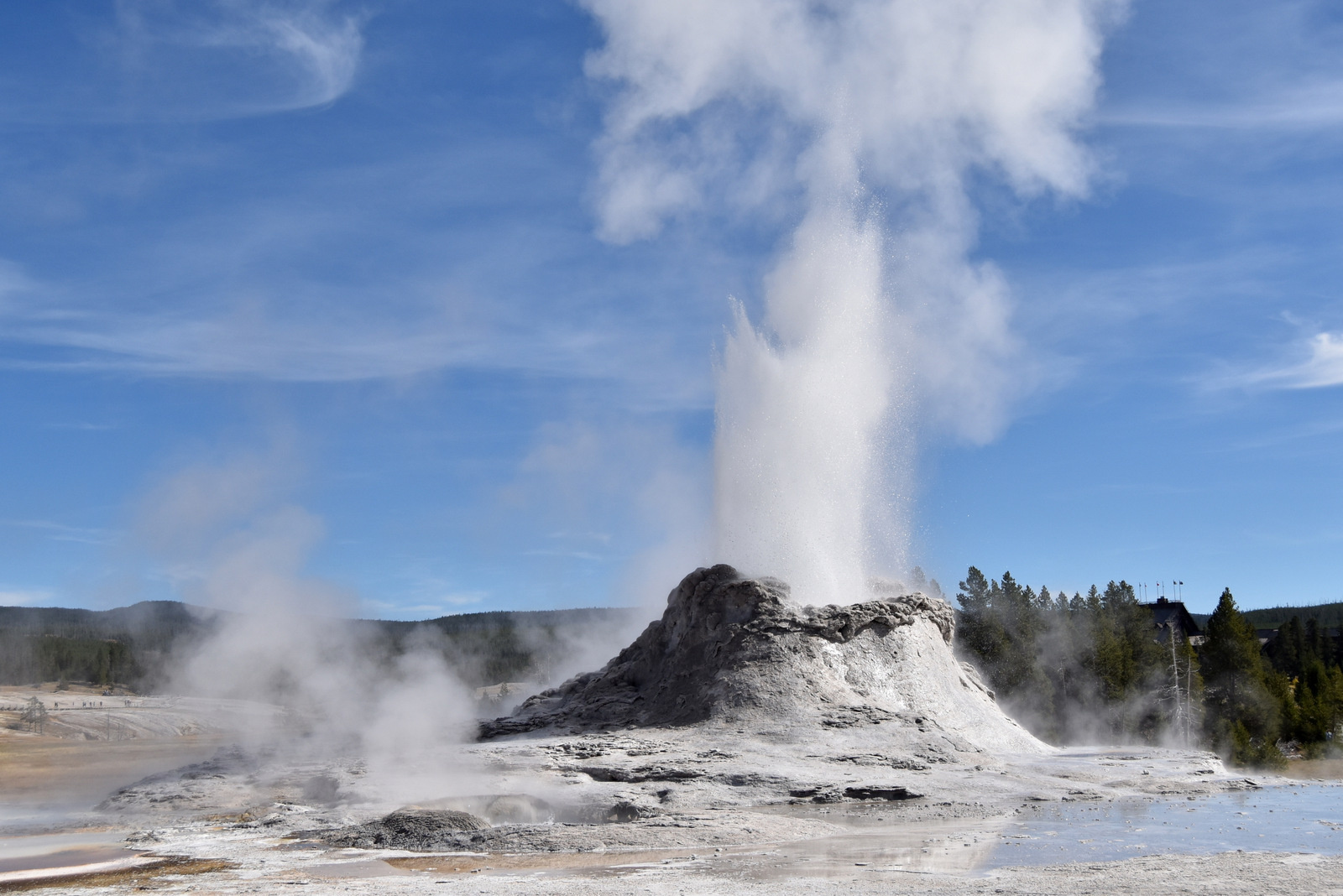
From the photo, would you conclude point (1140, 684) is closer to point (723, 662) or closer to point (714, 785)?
point (723, 662)

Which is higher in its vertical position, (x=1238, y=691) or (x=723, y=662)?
(x=723, y=662)

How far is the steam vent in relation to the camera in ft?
68.7

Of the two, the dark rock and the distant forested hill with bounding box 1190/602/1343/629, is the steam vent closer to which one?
the dark rock

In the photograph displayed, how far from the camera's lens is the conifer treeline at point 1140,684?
43.1 metres

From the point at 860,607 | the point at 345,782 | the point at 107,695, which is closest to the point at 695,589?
the point at 860,607

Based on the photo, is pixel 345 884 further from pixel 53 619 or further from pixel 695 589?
pixel 53 619

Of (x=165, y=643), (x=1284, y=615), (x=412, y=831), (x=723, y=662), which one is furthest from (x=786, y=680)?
(x=1284, y=615)

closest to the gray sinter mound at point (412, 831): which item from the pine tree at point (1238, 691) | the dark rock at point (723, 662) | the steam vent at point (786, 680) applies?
the steam vent at point (786, 680)

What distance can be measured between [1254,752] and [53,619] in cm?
8700

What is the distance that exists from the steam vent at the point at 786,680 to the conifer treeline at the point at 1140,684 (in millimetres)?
21208

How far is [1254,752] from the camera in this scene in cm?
4181

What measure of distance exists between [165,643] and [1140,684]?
42625 mm

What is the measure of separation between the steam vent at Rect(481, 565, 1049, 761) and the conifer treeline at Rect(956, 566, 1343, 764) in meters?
21.2

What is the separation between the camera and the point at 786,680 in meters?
21.8
